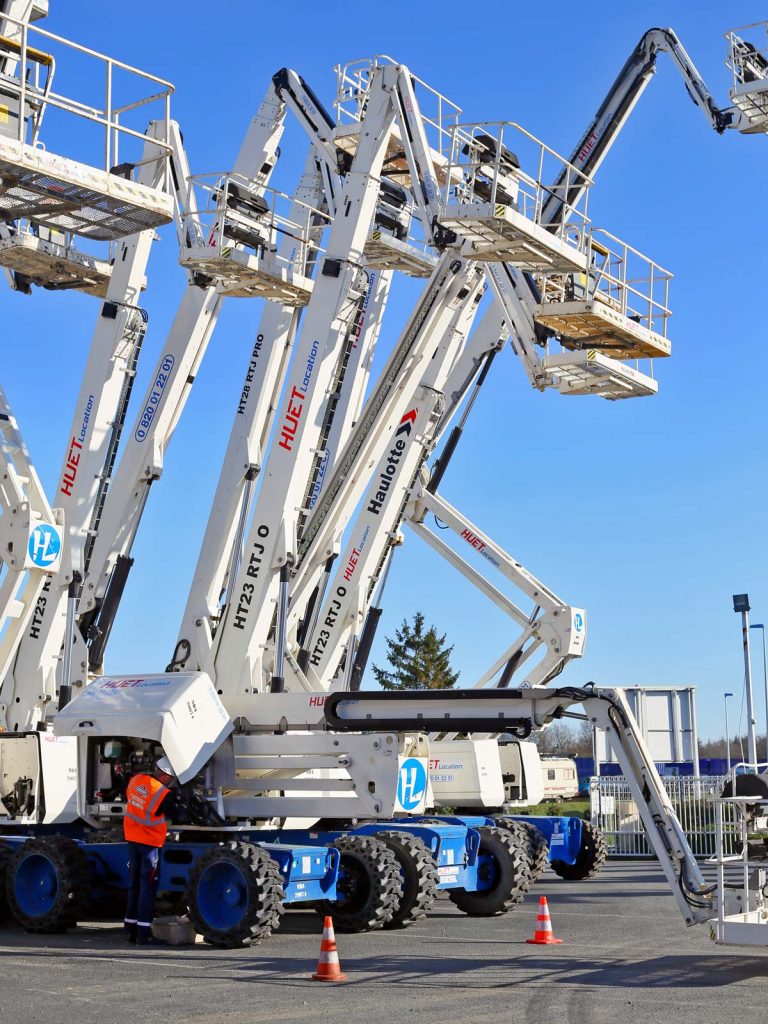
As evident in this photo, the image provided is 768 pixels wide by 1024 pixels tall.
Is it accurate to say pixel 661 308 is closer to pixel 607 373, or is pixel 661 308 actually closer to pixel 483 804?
pixel 607 373

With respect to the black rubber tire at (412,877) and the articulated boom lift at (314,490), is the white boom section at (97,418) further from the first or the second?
the black rubber tire at (412,877)

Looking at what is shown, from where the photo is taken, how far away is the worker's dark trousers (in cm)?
1445

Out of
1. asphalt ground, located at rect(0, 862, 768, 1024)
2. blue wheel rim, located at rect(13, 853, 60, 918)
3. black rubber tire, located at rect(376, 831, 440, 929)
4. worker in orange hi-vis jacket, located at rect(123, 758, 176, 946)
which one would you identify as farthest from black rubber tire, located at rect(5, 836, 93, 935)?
black rubber tire, located at rect(376, 831, 440, 929)

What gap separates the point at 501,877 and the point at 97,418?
9.43 meters

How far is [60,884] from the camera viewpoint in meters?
15.0

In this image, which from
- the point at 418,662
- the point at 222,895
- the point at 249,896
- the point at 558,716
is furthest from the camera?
the point at 418,662

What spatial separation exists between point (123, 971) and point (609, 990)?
4.22 metres

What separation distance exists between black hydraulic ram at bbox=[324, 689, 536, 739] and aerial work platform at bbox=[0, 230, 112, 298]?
8.90 meters

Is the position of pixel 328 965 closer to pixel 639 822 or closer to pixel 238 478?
pixel 238 478

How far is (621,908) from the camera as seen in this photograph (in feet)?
63.1

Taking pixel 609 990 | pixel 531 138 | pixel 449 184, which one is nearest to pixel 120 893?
pixel 609 990

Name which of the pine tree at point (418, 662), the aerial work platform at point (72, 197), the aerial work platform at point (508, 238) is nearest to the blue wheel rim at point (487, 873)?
the aerial work platform at point (508, 238)

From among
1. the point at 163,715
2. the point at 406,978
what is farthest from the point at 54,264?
the point at 406,978

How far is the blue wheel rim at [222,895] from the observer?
14.1 m
